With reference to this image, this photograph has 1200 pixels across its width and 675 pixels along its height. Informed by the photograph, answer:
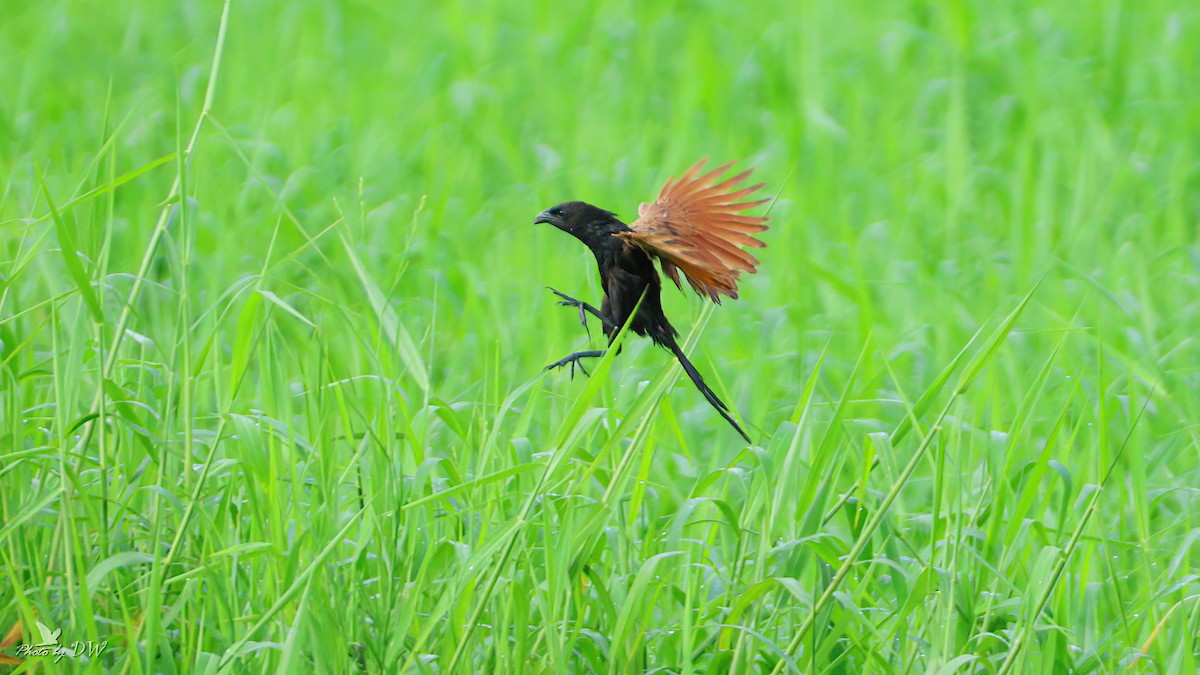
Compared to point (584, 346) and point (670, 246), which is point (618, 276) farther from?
point (584, 346)

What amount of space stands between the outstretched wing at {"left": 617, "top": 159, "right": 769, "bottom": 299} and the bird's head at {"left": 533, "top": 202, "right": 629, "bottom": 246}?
0.05 metres

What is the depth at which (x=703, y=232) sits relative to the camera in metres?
1.77

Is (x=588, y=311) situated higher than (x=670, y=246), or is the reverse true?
(x=670, y=246)

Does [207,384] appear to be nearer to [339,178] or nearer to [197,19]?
[339,178]

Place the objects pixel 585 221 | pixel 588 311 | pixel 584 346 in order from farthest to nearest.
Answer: pixel 584 346 < pixel 585 221 < pixel 588 311

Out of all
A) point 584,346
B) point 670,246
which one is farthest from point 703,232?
point 584,346

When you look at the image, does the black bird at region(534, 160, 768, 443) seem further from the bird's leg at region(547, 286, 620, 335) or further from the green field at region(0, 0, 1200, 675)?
the green field at region(0, 0, 1200, 675)

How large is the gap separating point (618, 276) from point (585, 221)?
129mm

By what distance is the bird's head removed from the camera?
1909 millimetres

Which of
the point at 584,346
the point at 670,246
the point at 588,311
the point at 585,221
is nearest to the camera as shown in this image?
the point at 670,246

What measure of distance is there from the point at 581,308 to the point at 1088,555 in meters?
1.43

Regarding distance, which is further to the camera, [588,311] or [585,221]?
[585,221]

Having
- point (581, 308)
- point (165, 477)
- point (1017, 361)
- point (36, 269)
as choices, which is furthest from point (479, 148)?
point (581, 308)

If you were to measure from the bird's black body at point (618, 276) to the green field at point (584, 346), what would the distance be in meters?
0.08
